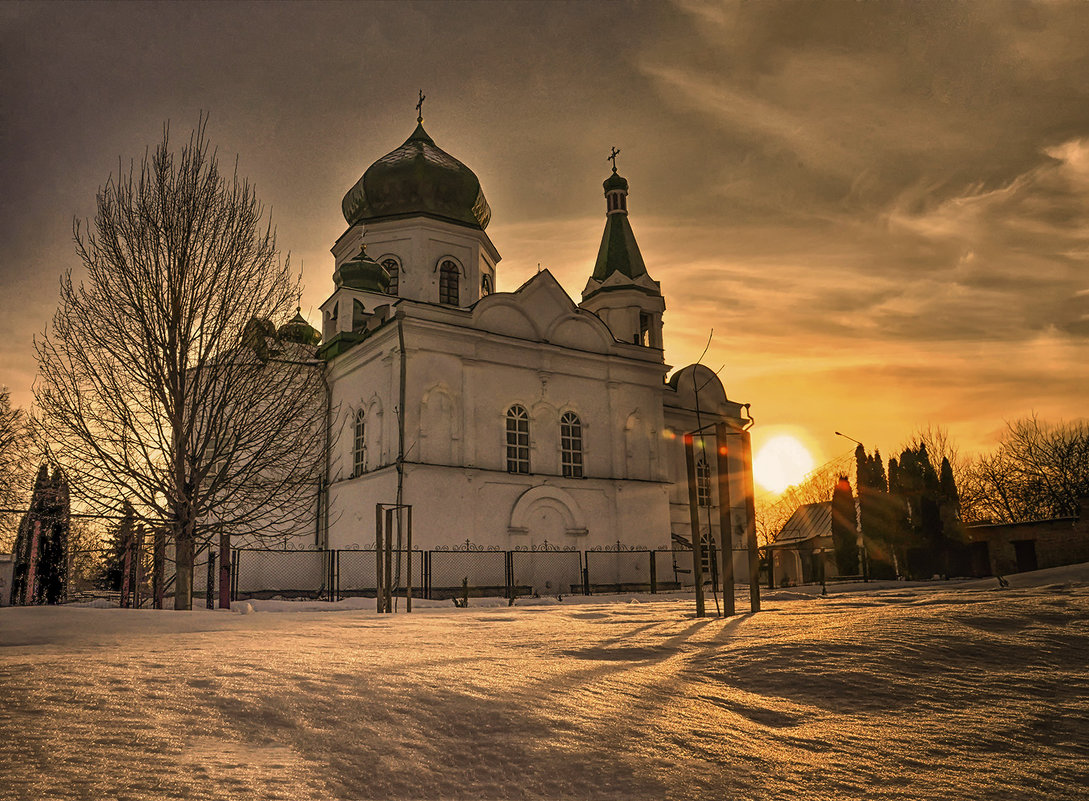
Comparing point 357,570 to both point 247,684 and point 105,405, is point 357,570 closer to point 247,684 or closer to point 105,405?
point 105,405

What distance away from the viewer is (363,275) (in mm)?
28219

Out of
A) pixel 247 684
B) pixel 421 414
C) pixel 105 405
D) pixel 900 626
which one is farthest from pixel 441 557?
pixel 247 684

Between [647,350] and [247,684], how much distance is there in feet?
84.9

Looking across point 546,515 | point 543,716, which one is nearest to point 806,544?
point 546,515

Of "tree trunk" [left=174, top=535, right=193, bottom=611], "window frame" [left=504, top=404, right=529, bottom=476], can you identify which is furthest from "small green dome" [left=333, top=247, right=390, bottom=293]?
"tree trunk" [left=174, top=535, right=193, bottom=611]

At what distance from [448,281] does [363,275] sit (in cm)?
307

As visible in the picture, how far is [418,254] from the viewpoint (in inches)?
1136

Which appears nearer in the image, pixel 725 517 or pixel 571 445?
pixel 725 517

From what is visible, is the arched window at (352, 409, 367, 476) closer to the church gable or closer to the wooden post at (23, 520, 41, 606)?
the church gable

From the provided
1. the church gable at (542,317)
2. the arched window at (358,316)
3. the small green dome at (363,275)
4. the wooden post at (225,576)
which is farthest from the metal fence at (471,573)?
the small green dome at (363,275)

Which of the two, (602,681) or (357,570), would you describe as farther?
(357,570)

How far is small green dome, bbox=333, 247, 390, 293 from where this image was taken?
2820cm

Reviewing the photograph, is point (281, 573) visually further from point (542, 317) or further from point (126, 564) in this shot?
point (542, 317)

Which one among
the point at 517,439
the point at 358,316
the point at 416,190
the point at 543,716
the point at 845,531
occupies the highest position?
the point at 416,190
